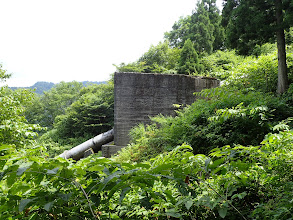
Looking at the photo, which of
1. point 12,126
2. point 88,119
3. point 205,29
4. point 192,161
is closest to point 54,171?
point 192,161

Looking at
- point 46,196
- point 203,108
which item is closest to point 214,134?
point 203,108

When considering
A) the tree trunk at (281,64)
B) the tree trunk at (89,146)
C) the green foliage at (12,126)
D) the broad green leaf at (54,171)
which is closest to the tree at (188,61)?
the tree trunk at (89,146)

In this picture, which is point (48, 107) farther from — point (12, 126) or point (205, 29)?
point (12, 126)

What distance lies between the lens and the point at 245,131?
4141 millimetres

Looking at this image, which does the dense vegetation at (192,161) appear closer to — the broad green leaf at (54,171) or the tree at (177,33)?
the broad green leaf at (54,171)

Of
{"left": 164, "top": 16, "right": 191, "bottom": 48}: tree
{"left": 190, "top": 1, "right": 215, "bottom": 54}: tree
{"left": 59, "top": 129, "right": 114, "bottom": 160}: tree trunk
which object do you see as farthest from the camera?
{"left": 164, "top": 16, "right": 191, "bottom": 48}: tree

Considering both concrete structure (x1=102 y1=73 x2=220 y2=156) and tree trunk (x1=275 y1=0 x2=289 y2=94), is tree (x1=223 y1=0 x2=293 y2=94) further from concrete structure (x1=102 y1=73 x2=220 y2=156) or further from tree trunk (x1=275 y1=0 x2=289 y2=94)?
concrete structure (x1=102 y1=73 x2=220 y2=156)

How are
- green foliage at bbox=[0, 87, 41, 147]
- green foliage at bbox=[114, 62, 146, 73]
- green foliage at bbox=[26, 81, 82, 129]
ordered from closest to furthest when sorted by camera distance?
green foliage at bbox=[0, 87, 41, 147], green foliage at bbox=[114, 62, 146, 73], green foliage at bbox=[26, 81, 82, 129]

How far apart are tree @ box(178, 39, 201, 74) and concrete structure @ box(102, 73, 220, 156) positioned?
526cm

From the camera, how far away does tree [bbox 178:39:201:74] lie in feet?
45.6

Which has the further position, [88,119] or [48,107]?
[48,107]

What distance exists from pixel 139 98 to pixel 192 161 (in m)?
7.59

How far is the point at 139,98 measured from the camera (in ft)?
29.0

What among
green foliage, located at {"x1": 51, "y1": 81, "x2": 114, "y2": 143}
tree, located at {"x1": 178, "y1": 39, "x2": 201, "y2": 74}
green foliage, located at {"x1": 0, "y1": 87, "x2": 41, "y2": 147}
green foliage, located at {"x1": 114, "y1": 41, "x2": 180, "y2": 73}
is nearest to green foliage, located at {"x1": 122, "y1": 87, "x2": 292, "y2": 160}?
green foliage, located at {"x1": 0, "y1": 87, "x2": 41, "y2": 147}
